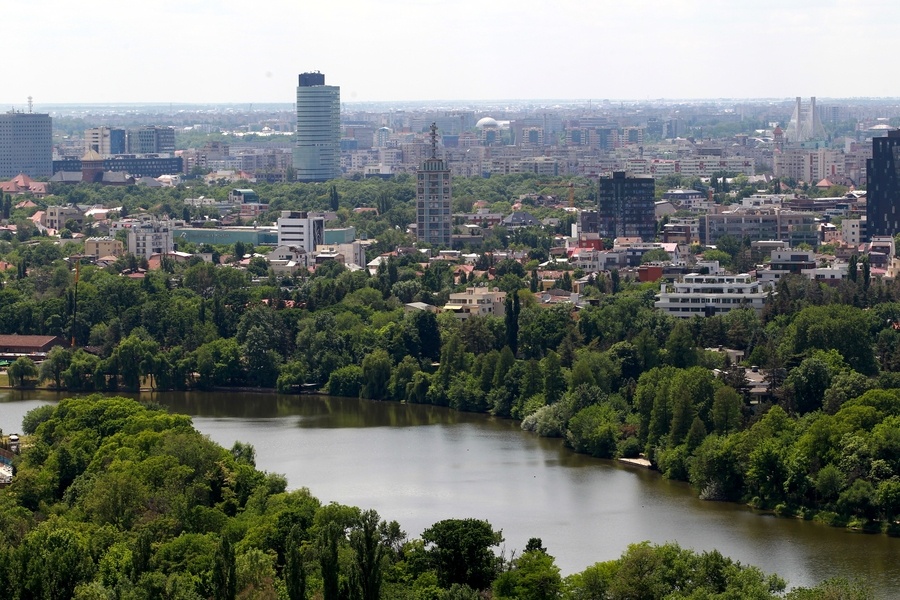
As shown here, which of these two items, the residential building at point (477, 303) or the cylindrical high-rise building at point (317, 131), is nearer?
the residential building at point (477, 303)

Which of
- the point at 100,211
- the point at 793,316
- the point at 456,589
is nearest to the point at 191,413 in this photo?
the point at 793,316

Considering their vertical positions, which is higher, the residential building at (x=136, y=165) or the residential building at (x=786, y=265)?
the residential building at (x=786, y=265)

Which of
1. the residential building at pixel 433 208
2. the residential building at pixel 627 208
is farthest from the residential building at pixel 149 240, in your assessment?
the residential building at pixel 627 208

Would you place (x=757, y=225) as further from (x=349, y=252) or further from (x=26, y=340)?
(x=26, y=340)

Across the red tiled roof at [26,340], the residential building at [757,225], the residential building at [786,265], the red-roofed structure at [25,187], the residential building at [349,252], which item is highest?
the residential building at [786,265]

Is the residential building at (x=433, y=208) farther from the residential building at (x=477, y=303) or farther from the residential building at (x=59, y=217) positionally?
the residential building at (x=477, y=303)

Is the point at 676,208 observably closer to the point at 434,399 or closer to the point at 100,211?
the point at 100,211

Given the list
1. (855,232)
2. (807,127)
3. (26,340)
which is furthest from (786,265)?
(807,127)
